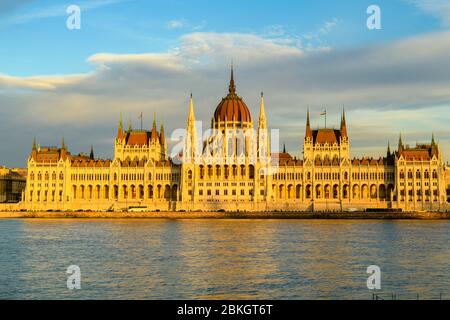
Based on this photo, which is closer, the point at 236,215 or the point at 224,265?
the point at 224,265

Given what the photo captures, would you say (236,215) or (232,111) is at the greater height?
(232,111)

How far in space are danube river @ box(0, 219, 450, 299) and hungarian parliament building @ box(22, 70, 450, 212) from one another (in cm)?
4851

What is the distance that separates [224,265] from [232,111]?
8582 cm

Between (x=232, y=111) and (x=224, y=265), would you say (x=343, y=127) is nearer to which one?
(x=232, y=111)

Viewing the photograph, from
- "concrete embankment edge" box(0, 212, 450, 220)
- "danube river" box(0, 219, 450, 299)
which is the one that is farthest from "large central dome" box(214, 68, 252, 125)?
"danube river" box(0, 219, 450, 299)

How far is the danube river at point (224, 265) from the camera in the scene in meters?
31.8

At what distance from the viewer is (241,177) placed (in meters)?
117

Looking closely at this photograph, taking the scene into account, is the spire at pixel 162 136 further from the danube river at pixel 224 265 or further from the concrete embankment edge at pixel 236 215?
the danube river at pixel 224 265

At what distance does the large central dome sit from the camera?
125125mm

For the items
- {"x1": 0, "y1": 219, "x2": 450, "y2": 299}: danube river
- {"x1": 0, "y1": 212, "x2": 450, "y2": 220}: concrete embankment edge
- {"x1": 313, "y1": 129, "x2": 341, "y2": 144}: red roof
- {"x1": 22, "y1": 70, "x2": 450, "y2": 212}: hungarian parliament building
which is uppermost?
{"x1": 313, "y1": 129, "x2": 341, "y2": 144}: red roof

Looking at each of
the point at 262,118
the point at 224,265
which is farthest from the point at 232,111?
the point at 224,265

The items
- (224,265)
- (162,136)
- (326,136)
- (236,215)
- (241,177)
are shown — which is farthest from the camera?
(162,136)

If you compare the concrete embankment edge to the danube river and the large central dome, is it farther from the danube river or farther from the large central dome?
the danube river
